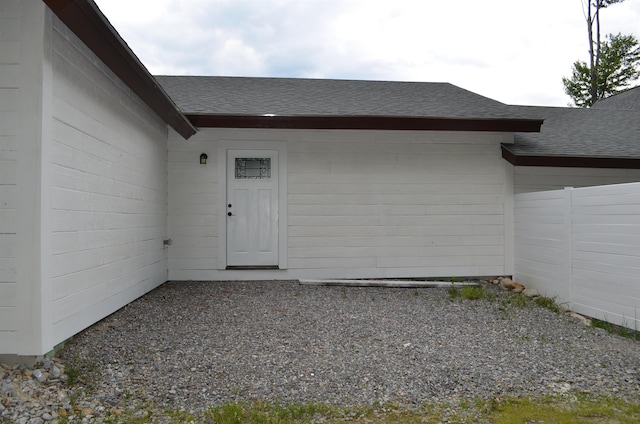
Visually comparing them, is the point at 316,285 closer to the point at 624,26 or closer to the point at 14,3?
the point at 14,3

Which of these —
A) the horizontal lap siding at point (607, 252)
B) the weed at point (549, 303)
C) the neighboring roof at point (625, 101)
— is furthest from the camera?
the neighboring roof at point (625, 101)

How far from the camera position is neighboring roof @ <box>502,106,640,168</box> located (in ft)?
22.0

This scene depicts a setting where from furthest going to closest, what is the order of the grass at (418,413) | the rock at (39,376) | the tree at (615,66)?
1. the tree at (615,66)
2. the rock at (39,376)
3. the grass at (418,413)

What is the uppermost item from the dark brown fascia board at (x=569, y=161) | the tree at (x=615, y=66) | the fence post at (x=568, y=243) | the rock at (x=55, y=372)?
the tree at (x=615, y=66)

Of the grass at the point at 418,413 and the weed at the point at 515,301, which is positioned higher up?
the weed at the point at 515,301

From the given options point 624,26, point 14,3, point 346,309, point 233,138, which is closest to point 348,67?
point 233,138

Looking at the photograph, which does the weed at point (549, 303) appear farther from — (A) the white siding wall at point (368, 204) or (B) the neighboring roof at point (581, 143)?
(B) the neighboring roof at point (581, 143)

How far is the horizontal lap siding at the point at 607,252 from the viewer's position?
4289 mm

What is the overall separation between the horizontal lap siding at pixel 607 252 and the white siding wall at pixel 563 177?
1701 millimetres

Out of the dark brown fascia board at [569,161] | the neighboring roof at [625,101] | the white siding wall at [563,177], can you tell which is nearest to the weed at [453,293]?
the white siding wall at [563,177]

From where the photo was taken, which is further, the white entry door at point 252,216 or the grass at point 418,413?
the white entry door at point 252,216

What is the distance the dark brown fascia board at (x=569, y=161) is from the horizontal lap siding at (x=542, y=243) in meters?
0.60

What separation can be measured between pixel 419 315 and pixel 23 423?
3780mm

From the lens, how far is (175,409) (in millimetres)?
2492
